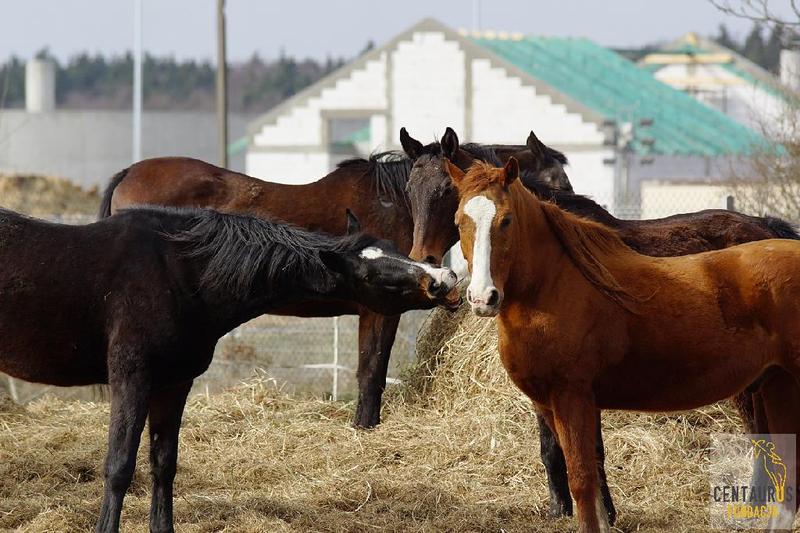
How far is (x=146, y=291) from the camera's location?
510cm

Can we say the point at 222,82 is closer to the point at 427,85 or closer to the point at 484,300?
the point at 427,85

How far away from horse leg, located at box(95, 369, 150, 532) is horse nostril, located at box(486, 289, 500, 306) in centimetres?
169

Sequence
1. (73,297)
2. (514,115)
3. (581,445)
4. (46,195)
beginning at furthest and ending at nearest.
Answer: (514,115) < (46,195) < (73,297) < (581,445)

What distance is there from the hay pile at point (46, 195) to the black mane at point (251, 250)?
17.4 meters

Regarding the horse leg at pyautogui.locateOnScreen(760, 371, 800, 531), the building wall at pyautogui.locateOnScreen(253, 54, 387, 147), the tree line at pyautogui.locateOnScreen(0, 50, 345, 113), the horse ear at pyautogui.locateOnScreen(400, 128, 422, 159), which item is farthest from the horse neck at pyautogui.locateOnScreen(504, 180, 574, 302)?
the tree line at pyautogui.locateOnScreen(0, 50, 345, 113)

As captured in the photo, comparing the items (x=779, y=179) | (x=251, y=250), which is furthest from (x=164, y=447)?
(x=779, y=179)

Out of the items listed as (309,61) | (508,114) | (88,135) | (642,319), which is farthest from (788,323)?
(309,61)

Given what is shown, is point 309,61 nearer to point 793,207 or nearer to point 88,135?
point 88,135

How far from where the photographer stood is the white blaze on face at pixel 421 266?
501 cm

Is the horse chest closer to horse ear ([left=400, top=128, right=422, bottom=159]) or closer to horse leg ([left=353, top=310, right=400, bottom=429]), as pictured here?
horse ear ([left=400, top=128, right=422, bottom=159])

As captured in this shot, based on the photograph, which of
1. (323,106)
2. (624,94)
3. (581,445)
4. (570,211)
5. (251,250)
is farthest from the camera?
(624,94)

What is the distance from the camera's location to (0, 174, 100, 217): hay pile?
74.0ft

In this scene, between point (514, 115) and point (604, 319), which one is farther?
point (514, 115)

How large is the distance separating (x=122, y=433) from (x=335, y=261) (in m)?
1.26
